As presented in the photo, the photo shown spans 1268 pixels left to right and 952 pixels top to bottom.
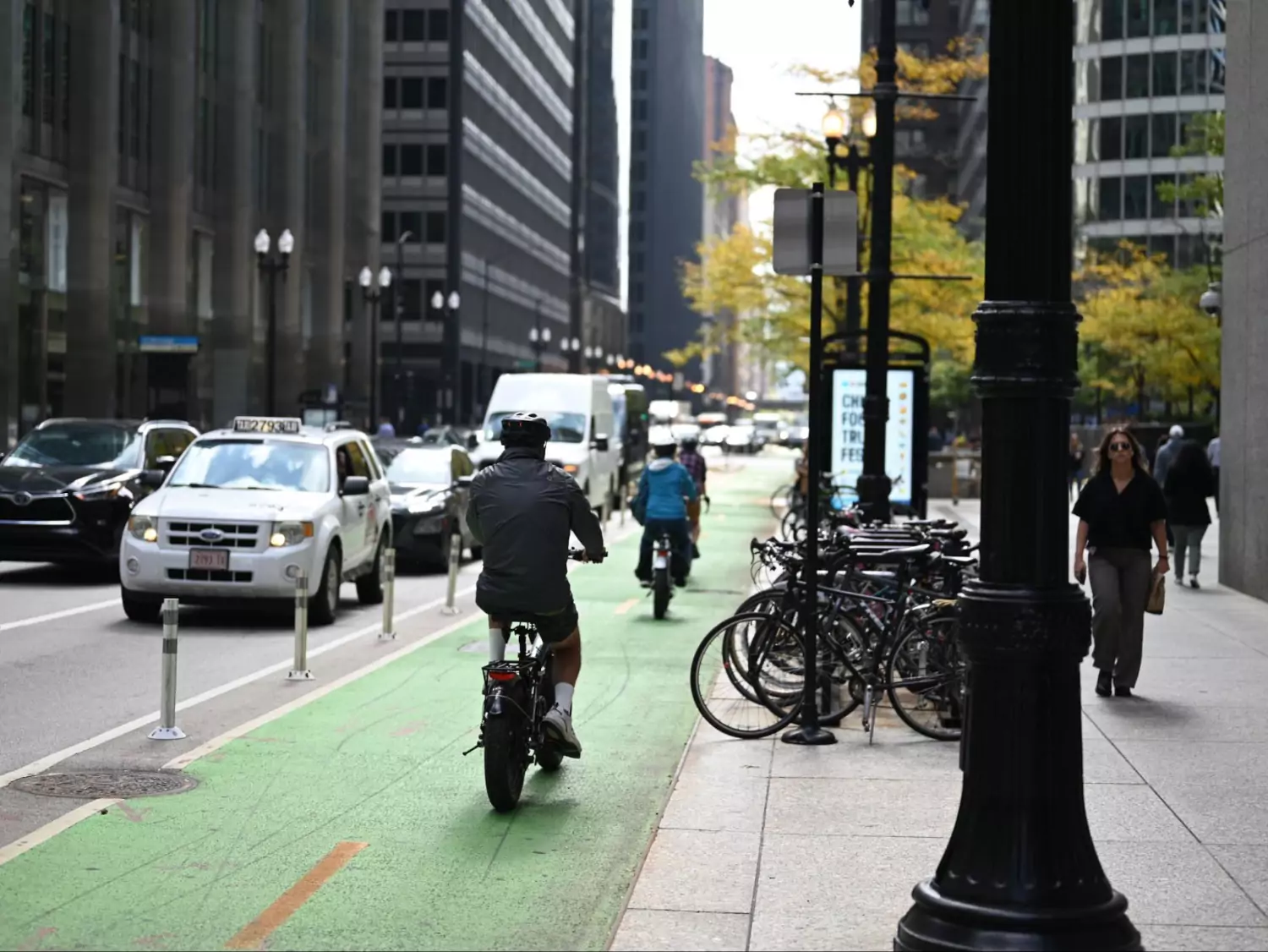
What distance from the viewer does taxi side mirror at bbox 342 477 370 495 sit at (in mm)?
19734

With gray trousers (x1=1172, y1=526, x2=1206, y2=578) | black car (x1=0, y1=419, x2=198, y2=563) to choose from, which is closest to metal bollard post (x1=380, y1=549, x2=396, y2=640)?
black car (x1=0, y1=419, x2=198, y2=563)

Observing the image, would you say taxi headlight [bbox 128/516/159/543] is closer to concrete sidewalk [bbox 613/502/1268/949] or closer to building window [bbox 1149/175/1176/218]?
concrete sidewalk [bbox 613/502/1268/949]

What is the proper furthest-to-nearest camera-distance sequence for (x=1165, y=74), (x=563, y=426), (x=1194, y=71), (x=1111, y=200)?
(x=1111, y=200) < (x=1165, y=74) < (x=1194, y=71) < (x=563, y=426)

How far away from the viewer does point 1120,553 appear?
14.2 meters

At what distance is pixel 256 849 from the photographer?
8734mm

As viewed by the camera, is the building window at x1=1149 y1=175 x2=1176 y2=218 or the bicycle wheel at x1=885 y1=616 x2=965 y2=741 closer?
the bicycle wheel at x1=885 y1=616 x2=965 y2=741

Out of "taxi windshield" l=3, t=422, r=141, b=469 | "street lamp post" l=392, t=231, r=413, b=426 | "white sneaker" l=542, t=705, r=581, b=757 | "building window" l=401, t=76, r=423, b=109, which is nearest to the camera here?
"white sneaker" l=542, t=705, r=581, b=757

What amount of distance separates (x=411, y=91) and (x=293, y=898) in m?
94.2

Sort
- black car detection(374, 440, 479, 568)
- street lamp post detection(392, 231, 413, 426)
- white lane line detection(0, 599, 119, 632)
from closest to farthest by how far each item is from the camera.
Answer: white lane line detection(0, 599, 119, 632)
black car detection(374, 440, 479, 568)
street lamp post detection(392, 231, 413, 426)

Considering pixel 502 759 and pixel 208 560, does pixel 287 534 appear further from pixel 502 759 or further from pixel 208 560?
pixel 502 759

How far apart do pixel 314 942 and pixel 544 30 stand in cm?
12318

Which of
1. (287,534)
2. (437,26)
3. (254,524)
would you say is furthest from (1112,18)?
(254,524)

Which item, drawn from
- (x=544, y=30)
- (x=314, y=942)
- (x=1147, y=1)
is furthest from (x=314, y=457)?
(x=544, y=30)

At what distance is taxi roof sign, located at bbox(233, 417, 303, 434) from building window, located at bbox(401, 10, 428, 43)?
265ft
